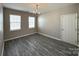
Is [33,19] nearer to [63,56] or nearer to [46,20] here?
[46,20]

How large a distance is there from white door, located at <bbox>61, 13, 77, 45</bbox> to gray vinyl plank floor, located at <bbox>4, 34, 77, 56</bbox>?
0.47 ft

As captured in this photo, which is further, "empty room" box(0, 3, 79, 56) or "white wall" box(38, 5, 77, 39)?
"white wall" box(38, 5, 77, 39)

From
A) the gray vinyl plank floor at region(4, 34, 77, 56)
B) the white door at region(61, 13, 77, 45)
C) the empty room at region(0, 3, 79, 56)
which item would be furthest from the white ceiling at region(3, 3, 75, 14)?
the gray vinyl plank floor at region(4, 34, 77, 56)

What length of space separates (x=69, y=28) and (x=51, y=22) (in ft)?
1.49

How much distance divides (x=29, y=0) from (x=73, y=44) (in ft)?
4.50

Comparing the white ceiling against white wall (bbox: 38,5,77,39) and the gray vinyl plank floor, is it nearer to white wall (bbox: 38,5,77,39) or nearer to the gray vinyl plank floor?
white wall (bbox: 38,5,77,39)

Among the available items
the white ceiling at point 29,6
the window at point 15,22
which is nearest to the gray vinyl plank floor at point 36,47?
the window at point 15,22

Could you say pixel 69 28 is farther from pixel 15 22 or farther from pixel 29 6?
pixel 15 22

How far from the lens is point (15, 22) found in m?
1.72

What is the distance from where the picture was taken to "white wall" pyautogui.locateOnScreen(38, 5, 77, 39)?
6.13ft

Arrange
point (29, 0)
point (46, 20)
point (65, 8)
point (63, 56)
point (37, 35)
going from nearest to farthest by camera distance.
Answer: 1. point (29, 0)
2. point (63, 56)
3. point (65, 8)
4. point (37, 35)
5. point (46, 20)

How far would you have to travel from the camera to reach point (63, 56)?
164cm

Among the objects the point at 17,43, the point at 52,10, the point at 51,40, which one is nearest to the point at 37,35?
the point at 51,40

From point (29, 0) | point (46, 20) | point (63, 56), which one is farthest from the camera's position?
point (46, 20)
